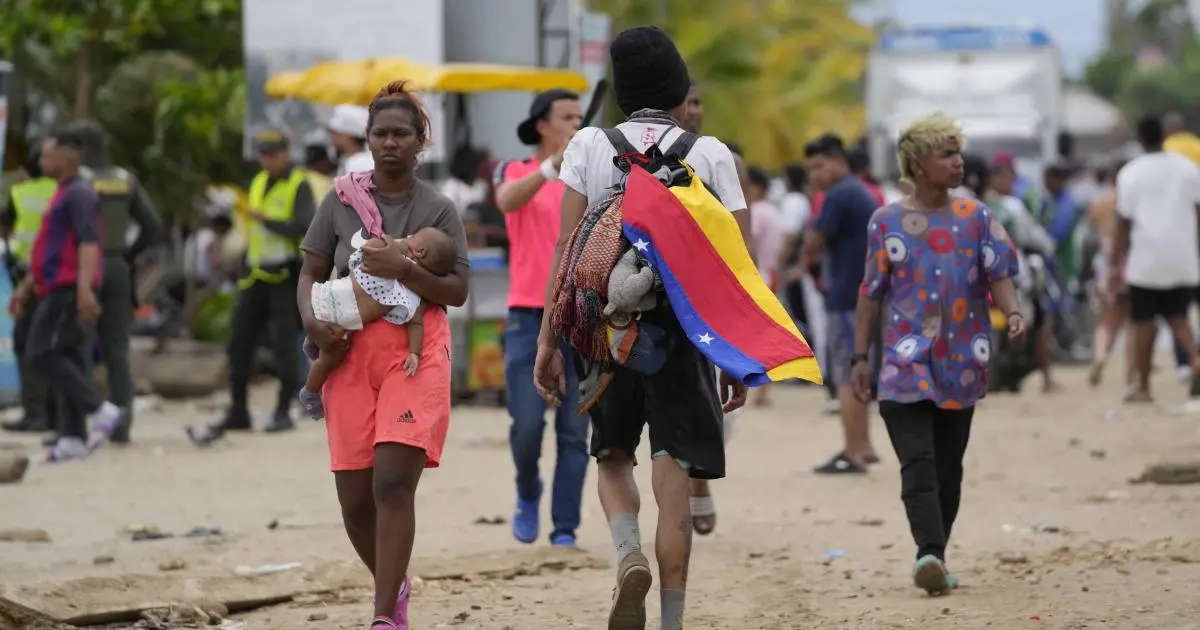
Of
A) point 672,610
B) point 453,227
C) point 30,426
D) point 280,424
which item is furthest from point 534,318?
point 30,426

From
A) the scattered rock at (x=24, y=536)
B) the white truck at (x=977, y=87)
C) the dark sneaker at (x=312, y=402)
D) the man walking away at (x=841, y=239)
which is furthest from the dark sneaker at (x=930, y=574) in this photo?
the white truck at (x=977, y=87)

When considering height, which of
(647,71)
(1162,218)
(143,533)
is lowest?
(143,533)

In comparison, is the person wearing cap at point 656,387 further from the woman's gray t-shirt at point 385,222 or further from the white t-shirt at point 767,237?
the white t-shirt at point 767,237

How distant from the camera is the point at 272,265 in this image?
13.6 m

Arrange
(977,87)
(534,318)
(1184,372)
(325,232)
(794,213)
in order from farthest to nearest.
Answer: (977,87) → (794,213) → (1184,372) → (534,318) → (325,232)

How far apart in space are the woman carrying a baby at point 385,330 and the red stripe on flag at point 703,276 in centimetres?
72

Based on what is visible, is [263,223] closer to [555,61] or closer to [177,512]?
[177,512]

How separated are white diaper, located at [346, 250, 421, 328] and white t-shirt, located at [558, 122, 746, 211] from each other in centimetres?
60

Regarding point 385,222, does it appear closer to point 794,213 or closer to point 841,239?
point 841,239

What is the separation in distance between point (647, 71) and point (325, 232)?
1133 millimetres

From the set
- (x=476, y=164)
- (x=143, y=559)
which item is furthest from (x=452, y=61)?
(x=143, y=559)

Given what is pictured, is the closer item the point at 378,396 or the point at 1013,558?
the point at 378,396

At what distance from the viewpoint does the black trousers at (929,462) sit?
7402mm

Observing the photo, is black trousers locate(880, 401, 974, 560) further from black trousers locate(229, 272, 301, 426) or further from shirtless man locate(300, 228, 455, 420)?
black trousers locate(229, 272, 301, 426)
